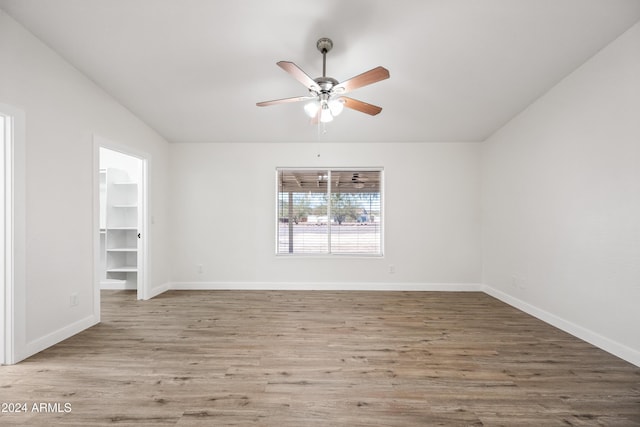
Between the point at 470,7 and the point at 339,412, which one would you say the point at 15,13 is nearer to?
the point at 470,7

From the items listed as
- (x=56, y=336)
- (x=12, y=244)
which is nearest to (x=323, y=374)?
(x=56, y=336)

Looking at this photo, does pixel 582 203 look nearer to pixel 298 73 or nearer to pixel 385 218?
pixel 385 218

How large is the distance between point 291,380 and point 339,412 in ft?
1.48

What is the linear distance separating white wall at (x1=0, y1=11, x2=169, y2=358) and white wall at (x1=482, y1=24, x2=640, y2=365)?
194 inches

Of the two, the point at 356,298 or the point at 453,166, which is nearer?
the point at 356,298

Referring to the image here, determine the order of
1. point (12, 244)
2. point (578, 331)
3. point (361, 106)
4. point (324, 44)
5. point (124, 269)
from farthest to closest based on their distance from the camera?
point (124, 269)
point (578, 331)
point (361, 106)
point (324, 44)
point (12, 244)

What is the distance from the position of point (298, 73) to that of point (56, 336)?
10.3ft

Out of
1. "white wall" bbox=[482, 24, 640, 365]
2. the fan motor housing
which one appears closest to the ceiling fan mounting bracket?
the fan motor housing

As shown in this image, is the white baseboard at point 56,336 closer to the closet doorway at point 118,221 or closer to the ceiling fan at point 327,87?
the closet doorway at point 118,221

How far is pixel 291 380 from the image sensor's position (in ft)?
6.61

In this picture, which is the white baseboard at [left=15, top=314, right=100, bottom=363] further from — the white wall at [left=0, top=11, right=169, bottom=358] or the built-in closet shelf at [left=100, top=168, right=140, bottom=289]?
the built-in closet shelf at [left=100, top=168, right=140, bottom=289]

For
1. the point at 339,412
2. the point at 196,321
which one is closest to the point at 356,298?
the point at 196,321

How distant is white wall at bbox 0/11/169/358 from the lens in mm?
2330

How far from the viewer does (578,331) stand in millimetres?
Answer: 2775
